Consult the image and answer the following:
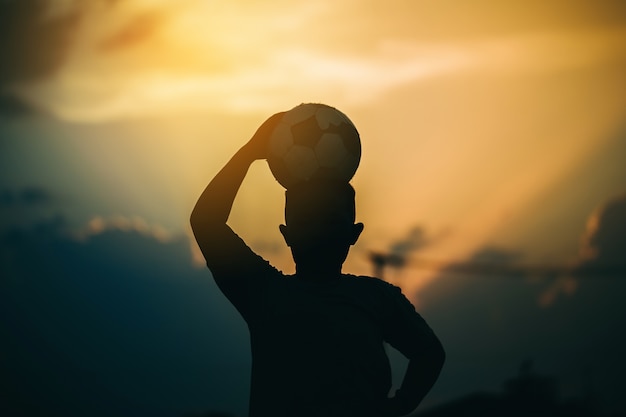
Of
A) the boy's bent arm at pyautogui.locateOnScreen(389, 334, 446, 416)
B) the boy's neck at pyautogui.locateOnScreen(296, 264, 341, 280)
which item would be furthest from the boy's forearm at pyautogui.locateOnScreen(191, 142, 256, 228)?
the boy's bent arm at pyautogui.locateOnScreen(389, 334, 446, 416)

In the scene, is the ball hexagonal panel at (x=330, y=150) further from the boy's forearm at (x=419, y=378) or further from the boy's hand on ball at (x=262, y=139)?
the boy's forearm at (x=419, y=378)

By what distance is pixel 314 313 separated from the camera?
4.49 m

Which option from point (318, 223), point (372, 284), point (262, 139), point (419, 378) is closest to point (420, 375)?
point (419, 378)

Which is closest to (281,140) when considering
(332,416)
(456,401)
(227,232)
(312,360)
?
(227,232)

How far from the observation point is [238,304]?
15.3 ft

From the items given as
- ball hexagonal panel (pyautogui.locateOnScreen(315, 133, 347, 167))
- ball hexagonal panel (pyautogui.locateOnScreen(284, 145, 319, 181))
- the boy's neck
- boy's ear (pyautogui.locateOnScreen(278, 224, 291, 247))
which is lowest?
the boy's neck

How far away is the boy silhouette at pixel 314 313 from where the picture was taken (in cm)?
434

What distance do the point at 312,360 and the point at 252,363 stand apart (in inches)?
16.0

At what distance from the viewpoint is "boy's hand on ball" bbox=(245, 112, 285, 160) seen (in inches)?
188

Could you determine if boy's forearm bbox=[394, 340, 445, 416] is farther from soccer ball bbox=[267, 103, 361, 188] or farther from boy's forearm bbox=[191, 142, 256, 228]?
boy's forearm bbox=[191, 142, 256, 228]

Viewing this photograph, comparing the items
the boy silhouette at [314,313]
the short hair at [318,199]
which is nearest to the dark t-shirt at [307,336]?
the boy silhouette at [314,313]

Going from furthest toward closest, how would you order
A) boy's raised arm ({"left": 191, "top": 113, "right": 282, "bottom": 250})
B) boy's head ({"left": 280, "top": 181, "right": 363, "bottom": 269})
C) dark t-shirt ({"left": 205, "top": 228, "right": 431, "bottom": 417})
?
boy's head ({"left": 280, "top": 181, "right": 363, "bottom": 269})
boy's raised arm ({"left": 191, "top": 113, "right": 282, "bottom": 250})
dark t-shirt ({"left": 205, "top": 228, "right": 431, "bottom": 417})

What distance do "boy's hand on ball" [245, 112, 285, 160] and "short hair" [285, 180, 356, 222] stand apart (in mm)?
290

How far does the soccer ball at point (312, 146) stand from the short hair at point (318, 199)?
0.14 feet
